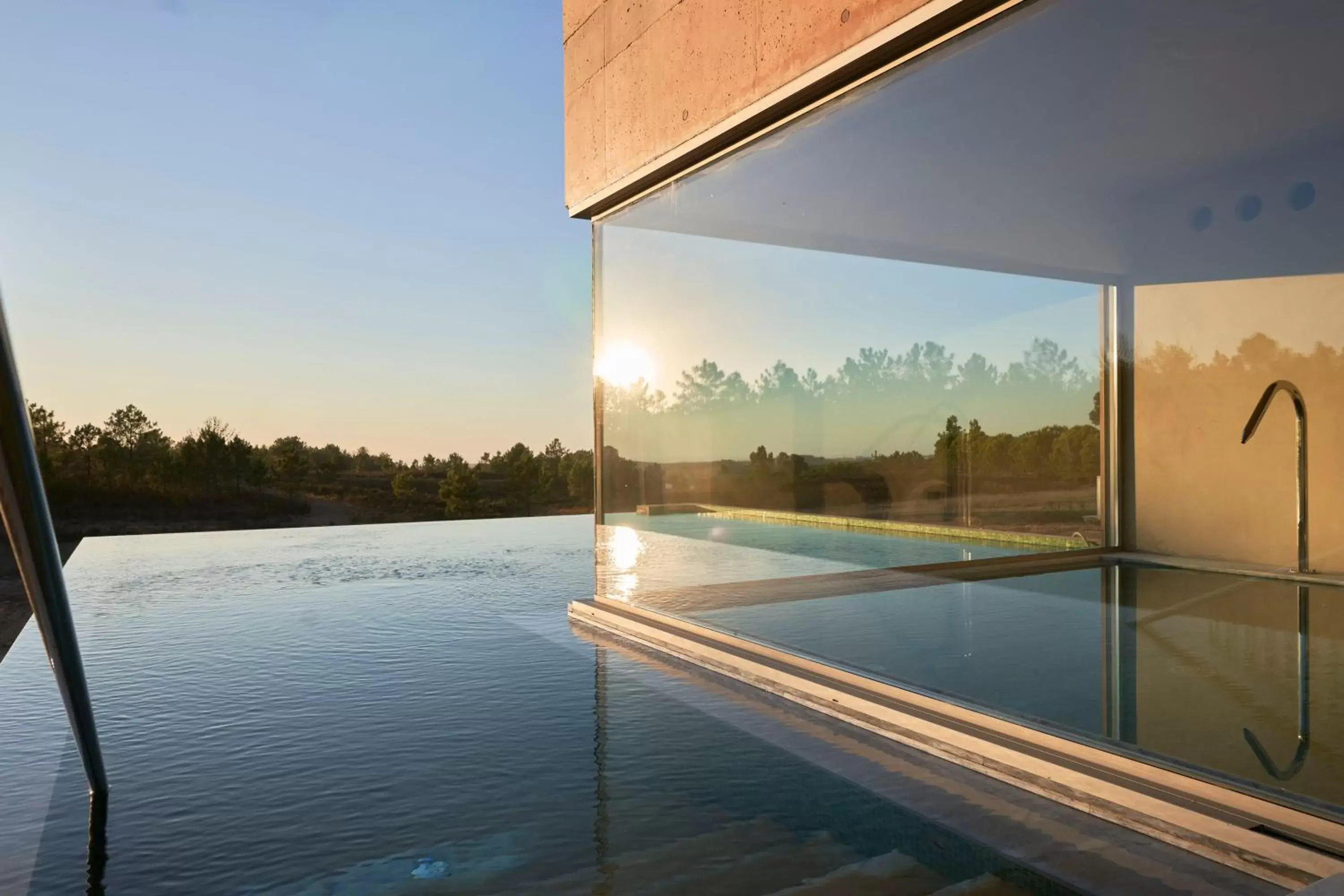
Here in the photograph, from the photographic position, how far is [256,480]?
2069 cm

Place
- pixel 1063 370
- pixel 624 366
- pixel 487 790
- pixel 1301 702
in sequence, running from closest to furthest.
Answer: pixel 1301 702 < pixel 487 790 < pixel 1063 370 < pixel 624 366

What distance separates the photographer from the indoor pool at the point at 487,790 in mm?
2135

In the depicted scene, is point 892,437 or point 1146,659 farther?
point 892,437

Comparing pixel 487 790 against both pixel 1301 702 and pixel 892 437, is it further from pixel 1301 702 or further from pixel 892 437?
pixel 1301 702

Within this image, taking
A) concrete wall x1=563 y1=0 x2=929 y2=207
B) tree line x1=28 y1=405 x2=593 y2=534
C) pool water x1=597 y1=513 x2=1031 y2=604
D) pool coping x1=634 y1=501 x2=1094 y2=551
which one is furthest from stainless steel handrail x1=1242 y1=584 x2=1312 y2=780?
tree line x1=28 y1=405 x2=593 y2=534

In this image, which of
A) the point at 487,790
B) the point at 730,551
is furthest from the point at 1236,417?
the point at 730,551

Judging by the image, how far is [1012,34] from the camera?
9.41 feet

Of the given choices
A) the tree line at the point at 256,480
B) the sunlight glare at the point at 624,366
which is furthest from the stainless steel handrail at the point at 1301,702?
the tree line at the point at 256,480

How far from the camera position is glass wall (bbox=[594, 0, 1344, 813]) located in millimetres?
2264

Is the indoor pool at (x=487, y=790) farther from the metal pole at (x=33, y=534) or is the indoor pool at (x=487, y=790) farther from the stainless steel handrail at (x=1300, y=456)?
the stainless steel handrail at (x=1300, y=456)

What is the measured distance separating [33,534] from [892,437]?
2.81 m

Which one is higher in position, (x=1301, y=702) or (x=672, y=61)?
(x=672, y=61)

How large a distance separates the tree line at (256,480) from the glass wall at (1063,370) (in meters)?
14.2

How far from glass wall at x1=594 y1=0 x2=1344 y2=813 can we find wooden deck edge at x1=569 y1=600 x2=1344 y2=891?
6cm
